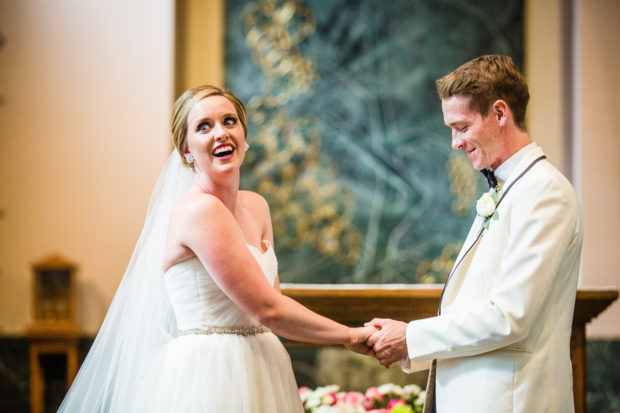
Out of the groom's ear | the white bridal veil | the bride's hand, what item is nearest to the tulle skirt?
the white bridal veil

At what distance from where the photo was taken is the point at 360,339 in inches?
A: 96.9

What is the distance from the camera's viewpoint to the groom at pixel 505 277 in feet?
6.24

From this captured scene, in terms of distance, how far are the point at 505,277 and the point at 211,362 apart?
1.01 metres

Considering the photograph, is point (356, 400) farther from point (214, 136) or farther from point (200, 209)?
point (214, 136)

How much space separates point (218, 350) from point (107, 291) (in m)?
3.04

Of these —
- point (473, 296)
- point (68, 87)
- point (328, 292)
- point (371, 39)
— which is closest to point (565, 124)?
point (371, 39)

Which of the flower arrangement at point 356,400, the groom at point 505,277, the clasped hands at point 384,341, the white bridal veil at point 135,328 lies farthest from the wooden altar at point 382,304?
the groom at point 505,277

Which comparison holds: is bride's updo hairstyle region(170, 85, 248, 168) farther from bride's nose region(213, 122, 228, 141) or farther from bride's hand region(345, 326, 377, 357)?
bride's hand region(345, 326, 377, 357)

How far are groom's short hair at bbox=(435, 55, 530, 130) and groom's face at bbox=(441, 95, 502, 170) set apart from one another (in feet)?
0.08

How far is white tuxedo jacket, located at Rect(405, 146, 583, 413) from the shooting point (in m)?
1.90

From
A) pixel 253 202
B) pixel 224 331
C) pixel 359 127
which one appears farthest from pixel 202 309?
pixel 359 127

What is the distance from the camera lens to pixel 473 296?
206 cm

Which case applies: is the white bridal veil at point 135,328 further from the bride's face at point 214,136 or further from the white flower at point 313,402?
the white flower at point 313,402

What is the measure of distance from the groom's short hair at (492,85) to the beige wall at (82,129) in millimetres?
3330
